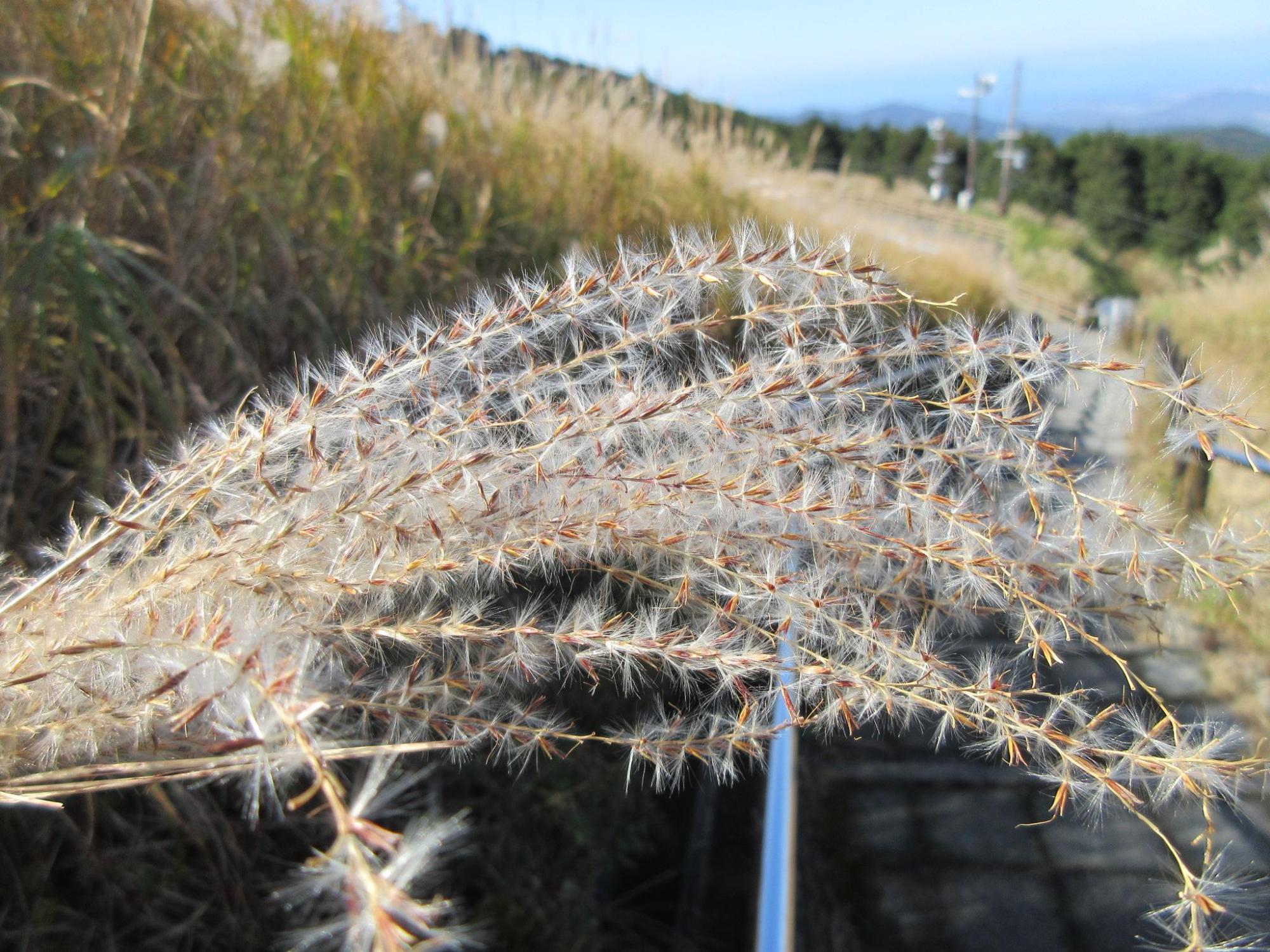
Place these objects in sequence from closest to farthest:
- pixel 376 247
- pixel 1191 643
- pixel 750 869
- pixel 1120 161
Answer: pixel 1191 643 → pixel 750 869 → pixel 376 247 → pixel 1120 161

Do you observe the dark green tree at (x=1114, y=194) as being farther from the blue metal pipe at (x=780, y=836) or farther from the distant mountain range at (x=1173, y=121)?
the blue metal pipe at (x=780, y=836)

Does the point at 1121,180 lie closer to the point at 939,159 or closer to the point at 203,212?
the point at 939,159

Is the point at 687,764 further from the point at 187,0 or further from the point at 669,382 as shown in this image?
the point at 187,0

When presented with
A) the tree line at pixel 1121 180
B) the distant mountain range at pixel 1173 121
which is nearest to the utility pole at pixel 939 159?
the tree line at pixel 1121 180

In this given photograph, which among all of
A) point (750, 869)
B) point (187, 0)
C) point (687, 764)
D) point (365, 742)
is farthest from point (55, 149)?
point (750, 869)

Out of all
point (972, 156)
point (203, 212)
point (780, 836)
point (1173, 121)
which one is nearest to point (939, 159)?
point (972, 156)
